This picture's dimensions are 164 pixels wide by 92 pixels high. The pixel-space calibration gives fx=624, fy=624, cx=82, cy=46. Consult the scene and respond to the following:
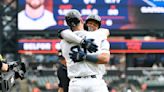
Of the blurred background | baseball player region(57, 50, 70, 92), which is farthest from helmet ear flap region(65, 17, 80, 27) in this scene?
the blurred background

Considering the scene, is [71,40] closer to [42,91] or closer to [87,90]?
[87,90]

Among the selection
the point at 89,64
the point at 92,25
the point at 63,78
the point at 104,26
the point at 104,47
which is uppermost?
the point at 92,25

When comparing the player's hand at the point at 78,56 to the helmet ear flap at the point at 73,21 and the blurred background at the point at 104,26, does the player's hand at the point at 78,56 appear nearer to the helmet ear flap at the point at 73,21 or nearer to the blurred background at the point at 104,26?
the helmet ear flap at the point at 73,21

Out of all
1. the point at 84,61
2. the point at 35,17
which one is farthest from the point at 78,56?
the point at 35,17

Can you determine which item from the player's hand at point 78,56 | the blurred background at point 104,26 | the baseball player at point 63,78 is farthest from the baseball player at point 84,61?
the blurred background at point 104,26

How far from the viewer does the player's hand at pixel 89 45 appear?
562 cm

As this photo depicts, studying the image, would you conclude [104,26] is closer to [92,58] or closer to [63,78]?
[63,78]

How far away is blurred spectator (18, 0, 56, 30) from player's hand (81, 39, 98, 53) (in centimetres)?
884

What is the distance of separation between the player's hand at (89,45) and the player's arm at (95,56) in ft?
0.18

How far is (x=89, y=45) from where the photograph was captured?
5.62 metres

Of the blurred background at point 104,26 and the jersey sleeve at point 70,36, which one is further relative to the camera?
the blurred background at point 104,26

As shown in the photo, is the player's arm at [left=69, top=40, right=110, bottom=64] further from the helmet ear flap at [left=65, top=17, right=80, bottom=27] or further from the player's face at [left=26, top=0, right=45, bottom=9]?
the player's face at [left=26, top=0, right=45, bottom=9]

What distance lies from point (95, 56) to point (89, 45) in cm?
11

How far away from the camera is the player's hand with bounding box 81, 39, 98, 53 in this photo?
18.5 feet
